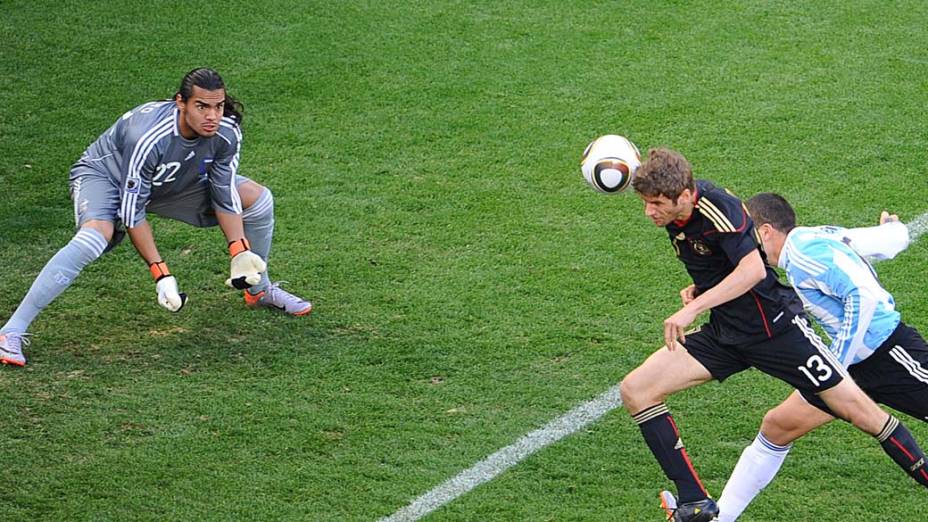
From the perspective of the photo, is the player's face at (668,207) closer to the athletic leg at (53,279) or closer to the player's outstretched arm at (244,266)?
the player's outstretched arm at (244,266)

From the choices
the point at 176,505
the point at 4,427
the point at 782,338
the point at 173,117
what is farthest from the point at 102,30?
the point at 782,338

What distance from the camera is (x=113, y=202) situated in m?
7.00

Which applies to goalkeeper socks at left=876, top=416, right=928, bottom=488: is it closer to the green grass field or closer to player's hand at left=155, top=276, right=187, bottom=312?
the green grass field

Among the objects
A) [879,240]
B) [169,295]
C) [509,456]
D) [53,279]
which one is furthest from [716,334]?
[53,279]

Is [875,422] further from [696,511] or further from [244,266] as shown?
[244,266]

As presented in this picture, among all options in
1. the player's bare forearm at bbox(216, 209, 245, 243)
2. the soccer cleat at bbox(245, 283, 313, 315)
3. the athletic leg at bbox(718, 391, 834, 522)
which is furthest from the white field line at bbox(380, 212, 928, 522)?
the player's bare forearm at bbox(216, 209, 245, 243)

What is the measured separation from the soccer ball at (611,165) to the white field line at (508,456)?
1.37 metres

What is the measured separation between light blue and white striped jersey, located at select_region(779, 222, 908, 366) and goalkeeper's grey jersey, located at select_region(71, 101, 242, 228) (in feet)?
10.4

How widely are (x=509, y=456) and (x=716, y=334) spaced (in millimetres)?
1228

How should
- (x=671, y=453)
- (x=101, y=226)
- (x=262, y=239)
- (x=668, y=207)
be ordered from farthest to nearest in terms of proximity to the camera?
(x=262, y=239) < (x=101, y=226) < (x=671, y=453) < (x=668, y=207)

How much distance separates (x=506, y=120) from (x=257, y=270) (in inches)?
143

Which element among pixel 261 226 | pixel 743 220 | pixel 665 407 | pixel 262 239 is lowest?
pixel 262 239

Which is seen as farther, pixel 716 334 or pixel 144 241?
pixel 144 241

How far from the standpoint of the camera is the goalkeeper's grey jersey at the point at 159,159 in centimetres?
671
